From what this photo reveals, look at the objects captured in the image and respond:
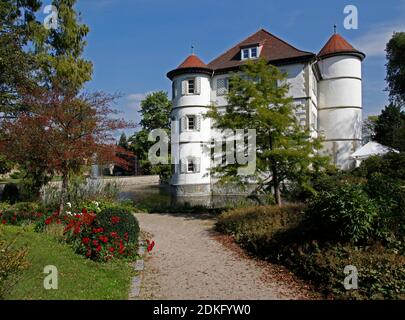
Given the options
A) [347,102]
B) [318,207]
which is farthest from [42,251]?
[347,102]

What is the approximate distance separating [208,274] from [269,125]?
309 inches

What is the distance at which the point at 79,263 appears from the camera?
288 inches

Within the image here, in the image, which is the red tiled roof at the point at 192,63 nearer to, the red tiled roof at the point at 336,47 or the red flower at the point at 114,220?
the red tiled roof at the point at 336,47

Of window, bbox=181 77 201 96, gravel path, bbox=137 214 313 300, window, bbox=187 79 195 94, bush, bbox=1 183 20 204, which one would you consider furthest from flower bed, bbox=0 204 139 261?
window, bbox=187 79 195 94

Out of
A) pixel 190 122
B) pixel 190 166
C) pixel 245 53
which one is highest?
pixel 245 53

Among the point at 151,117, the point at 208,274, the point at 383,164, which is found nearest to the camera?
the point at 208,274

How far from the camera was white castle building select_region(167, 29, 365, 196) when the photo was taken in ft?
89.8

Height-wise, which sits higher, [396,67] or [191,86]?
[396,67]

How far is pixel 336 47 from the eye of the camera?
95.1 feet

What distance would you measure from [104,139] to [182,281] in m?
6.80

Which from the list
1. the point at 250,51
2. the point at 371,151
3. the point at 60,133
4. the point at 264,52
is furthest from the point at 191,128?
the point at 60,133

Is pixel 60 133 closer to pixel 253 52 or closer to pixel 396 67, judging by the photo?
pixel 253 52

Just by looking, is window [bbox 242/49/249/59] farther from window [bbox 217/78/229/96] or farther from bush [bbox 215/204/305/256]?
bush [bbox 215/204/305/256]

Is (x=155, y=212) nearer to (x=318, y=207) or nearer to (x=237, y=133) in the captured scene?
(x=237, y=133)
